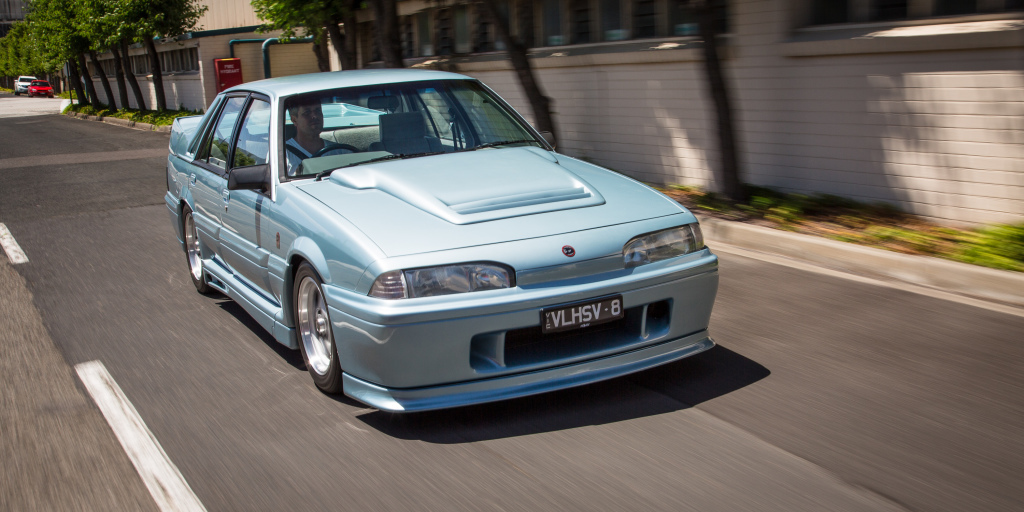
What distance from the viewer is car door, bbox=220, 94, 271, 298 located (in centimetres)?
486

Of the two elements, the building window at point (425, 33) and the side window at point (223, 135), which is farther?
the building window at point (425, 33)

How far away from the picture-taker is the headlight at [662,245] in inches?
156

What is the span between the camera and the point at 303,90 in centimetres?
508

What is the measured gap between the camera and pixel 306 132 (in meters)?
4.93

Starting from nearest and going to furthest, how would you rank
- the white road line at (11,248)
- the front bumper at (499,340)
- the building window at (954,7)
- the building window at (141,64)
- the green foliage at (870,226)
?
the front bumper at (499,340) → the green foliage at (870,226) → the building window at (954,7) → the white road line at (11,248) → the building window at (141,64)

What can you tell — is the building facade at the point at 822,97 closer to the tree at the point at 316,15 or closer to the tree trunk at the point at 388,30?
the tree trunk at the point at 388,30

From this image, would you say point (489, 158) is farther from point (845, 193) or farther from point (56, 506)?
point (845, 193)

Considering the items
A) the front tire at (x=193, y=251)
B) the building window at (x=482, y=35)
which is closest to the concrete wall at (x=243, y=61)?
the building window at (x=482, y=35)

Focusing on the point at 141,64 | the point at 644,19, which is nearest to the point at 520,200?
the point at 644,19

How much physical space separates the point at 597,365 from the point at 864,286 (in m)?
3.05

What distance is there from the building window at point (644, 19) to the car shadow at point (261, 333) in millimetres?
7354

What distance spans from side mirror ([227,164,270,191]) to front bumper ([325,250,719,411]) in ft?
3.29

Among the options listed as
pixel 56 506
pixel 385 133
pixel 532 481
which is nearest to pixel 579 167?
pixel 385 133

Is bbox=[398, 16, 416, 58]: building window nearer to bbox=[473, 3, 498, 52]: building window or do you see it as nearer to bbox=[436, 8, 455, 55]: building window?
bbox=[436, 8, 455, 55]: building window
